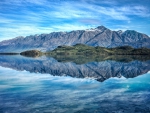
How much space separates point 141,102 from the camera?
2527 cm

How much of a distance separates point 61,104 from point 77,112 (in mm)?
3485

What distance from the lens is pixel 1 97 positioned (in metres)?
28.0

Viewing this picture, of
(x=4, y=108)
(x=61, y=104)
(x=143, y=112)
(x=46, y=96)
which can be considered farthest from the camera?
(x=46, y=96)

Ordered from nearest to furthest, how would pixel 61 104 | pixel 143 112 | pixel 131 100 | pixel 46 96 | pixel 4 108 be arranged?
1. pixel 143 112
2. pixel 4 108
3. pixel 61 104
4. pixel 131 100
5. pixel 46 96

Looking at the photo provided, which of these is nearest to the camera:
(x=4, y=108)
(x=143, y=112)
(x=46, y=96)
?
(x=143, y=112)

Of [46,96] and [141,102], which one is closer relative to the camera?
[141,102]

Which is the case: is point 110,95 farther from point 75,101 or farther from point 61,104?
point 61,104

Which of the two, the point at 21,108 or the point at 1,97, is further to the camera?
the point at 1,97

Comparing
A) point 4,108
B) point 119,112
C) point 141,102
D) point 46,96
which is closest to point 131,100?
point 141,102

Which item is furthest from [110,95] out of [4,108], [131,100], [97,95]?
[4,108]

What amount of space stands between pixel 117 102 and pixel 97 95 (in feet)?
14.7

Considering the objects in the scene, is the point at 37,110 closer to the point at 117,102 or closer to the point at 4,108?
the point at 4,108

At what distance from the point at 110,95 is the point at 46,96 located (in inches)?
323

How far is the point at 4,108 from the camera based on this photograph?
22.5m
